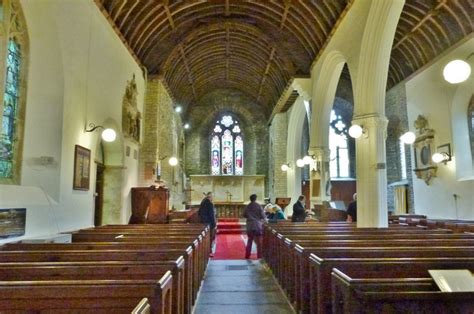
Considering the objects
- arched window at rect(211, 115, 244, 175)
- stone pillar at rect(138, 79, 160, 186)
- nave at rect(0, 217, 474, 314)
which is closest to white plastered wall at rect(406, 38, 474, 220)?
nave at rect(0, 217, 474, 314)

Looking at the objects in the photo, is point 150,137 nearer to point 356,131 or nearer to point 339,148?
point 356,131

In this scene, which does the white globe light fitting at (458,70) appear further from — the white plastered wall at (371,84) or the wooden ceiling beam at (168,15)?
the wooden ceiling beam at (168,15)

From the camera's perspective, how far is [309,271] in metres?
3.10

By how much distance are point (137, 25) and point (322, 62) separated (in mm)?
4517

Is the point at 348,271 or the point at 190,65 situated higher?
the point at 190,65

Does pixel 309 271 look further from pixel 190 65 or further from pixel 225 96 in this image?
pixel 225 96

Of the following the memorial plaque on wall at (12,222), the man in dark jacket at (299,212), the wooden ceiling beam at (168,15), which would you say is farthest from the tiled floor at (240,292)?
the wooden ceiling beam at (168,15)

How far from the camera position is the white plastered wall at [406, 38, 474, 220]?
7891 mm

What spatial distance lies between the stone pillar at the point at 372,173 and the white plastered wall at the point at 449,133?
2.53m

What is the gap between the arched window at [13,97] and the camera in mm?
4574

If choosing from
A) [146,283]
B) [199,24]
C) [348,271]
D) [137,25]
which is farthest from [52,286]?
[199,24]

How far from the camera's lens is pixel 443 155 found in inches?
328

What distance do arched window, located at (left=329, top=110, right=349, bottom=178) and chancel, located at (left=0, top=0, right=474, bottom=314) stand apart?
0.06m

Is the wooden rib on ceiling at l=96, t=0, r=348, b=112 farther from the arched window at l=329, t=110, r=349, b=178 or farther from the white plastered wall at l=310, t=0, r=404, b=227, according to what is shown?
the arched window at l=329, t=110, r=349, b=178
